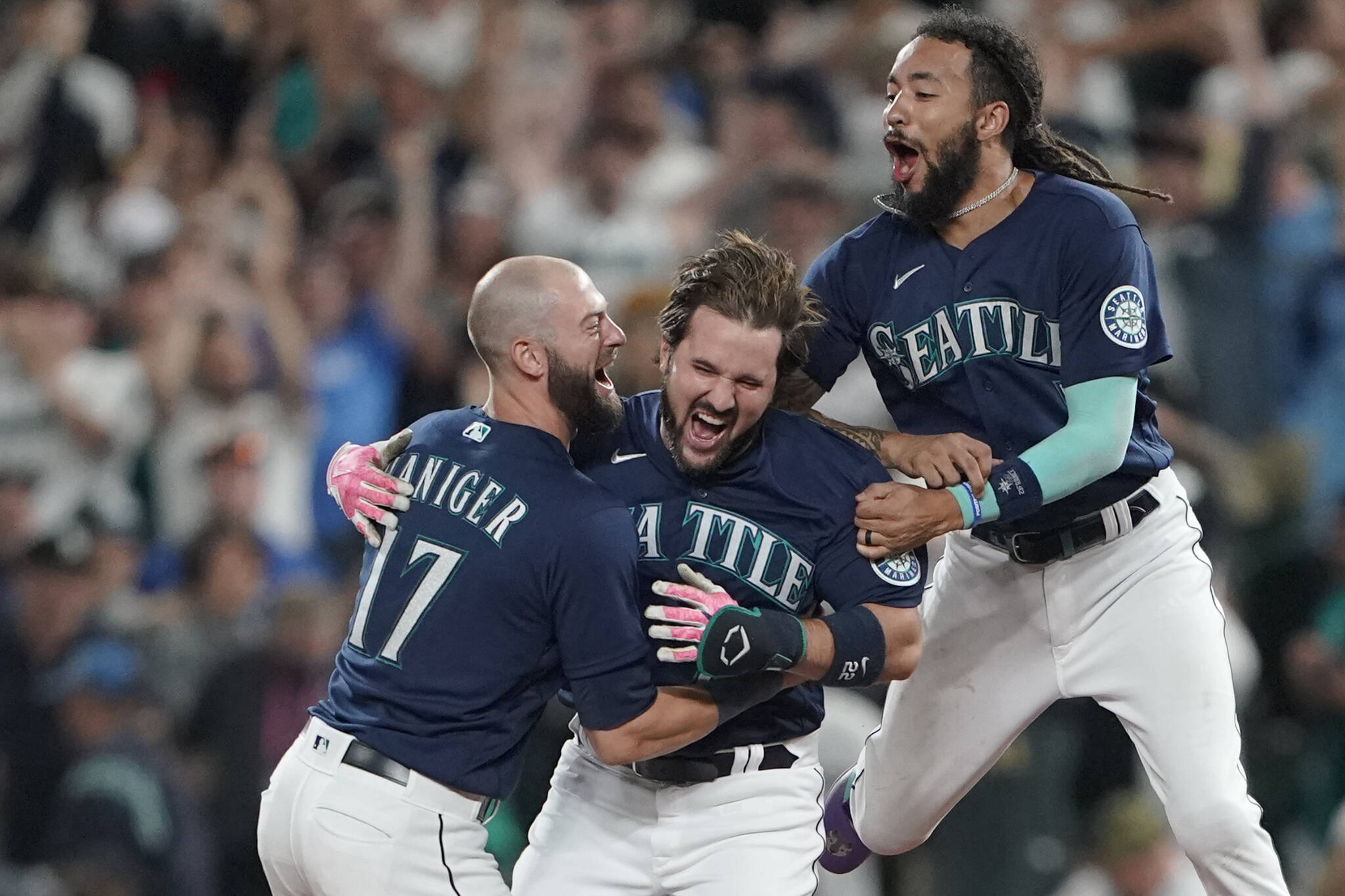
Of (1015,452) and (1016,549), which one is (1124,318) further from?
(1016,549)

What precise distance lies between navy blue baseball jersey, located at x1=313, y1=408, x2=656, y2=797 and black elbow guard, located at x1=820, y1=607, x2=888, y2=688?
41 centimetres

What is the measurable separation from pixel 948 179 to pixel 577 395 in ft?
3.59

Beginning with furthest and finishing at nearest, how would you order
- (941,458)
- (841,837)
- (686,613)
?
1. (841,837)
2. (941,458)
3. (686,613)

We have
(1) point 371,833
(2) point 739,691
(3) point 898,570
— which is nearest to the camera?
(1) point 371,833

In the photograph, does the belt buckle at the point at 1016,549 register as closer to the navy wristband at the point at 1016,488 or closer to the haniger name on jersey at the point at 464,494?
the navy wristband at the point at 1016,488

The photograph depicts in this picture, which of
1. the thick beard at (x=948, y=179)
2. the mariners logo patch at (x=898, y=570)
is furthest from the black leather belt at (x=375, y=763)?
the thick beard at (x=948, y=179)

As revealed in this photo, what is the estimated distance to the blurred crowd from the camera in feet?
22.3

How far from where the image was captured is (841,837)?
4.83 metres

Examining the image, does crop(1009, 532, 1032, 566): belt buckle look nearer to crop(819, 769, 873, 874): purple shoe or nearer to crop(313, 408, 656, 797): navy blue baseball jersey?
crop(819, 769, 873, 874): purple shoe

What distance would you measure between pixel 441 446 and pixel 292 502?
4.06 meters

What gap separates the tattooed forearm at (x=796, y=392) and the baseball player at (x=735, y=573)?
0.11 metres

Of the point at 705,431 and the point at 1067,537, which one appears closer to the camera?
the point at 705,431

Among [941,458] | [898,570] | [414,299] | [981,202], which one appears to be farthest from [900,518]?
[414,299]

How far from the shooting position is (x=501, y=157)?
8602 mm
